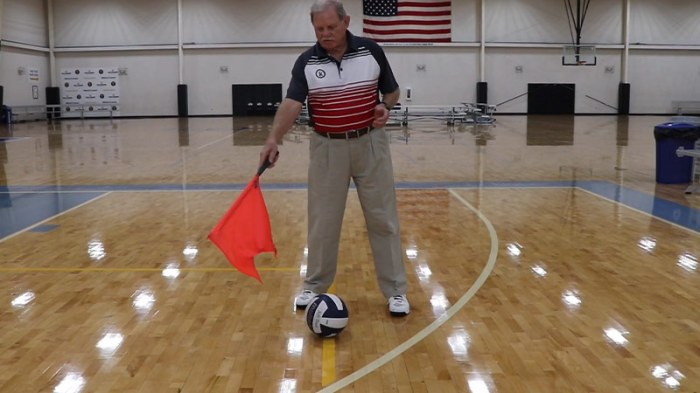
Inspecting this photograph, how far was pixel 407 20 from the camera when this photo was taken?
3256 centimetres

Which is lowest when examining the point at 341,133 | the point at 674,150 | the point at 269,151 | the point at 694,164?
the point at 694,164

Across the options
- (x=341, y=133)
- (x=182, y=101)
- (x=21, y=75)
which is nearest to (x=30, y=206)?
(x=341, y=133)

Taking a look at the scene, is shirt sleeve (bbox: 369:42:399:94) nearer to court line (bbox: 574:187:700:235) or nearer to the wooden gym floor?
the wooden gym floor

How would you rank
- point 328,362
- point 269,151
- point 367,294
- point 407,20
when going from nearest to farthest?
1. point 328,362
2. point 269,151
3. point 367,294
4. point 407,20

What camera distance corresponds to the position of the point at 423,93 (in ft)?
115

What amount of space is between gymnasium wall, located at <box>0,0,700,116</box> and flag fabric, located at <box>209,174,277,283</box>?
30436 millimetres

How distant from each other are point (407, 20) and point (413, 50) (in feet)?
7.37

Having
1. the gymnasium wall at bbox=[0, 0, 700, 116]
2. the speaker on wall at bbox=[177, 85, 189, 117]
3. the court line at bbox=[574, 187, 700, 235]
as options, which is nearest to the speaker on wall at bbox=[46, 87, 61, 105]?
the gymnasium wall at bbox=[0, 0, 700, 116]

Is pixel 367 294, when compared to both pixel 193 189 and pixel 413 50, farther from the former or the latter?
pixel 413 50

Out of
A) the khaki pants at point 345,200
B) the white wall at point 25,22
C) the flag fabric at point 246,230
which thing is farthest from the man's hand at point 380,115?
the white wall at point 25,22

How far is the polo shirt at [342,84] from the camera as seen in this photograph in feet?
13.4

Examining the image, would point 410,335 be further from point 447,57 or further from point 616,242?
point 447,57

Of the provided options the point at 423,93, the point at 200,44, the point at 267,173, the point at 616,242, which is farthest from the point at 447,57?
the point at 616,242

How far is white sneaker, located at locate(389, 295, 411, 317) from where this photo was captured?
4.41m
